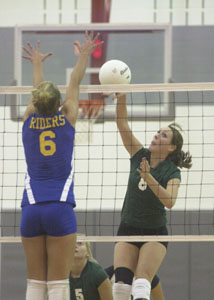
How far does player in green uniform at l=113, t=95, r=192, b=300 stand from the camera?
4582mm

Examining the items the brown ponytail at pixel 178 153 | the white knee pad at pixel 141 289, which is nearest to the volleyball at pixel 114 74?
the brown ponytail at pixel 178 153

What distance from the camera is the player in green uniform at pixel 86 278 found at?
Answer: 5.34m

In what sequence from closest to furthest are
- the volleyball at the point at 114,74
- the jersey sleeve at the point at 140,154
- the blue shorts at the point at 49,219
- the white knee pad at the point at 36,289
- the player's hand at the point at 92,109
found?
the blue shorts at the point at 49,219, the white knee pad at the point at 36,289, the volleyball at the point at 114,74, the jersey sleeve at the point at 140,154, the player's hand at the point at 92,109

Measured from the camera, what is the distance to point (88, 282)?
5398 mm

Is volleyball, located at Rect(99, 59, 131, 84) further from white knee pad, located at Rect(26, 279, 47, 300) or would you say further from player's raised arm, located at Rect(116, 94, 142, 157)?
white knee pad, located at Rect(26, 279, 47, 300)

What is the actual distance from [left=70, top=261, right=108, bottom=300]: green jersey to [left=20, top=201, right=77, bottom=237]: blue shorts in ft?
5.38

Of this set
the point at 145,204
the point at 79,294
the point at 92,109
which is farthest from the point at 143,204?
the point at 92,109

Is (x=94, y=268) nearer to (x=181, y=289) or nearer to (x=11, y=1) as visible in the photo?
(x=181, y=289)

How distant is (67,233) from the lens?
3.79 m

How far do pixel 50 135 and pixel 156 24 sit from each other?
493 cm

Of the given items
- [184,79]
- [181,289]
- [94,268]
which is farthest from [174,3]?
[94,268]

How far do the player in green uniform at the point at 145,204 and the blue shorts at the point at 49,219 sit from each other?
2.71 feet

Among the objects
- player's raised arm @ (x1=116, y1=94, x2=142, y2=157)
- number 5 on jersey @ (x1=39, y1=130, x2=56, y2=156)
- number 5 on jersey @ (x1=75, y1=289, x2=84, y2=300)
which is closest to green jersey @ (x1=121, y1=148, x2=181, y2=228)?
player's raised arm @ (x1=116, y1=94, x2=142, y2=157)

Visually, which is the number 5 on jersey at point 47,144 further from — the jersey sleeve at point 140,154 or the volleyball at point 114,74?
the jersey sleeve at point 140,154
